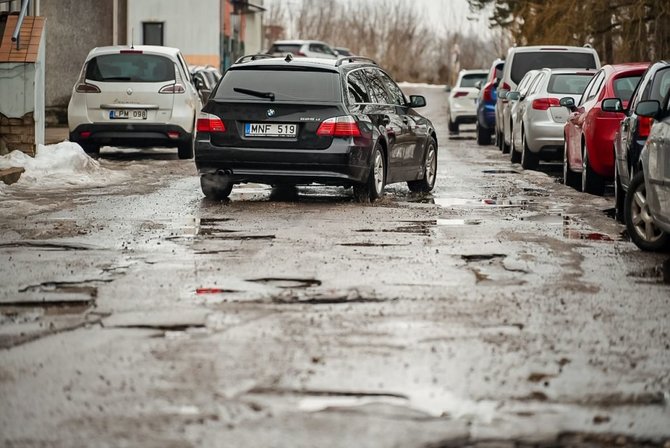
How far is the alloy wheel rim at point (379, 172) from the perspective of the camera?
14.8 m

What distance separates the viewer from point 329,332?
6887 millimetres

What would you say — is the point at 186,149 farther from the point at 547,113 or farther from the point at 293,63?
the point at 293,63

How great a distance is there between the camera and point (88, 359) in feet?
20.4

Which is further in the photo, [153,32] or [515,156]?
[153,32]

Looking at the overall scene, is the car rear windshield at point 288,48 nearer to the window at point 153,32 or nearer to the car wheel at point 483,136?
the window at point 153,32

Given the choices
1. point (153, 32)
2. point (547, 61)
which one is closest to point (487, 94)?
point (547, 61)

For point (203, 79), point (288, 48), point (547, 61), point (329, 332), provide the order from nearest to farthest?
point (329, 332) → point (547, 61) → point (203, 79) → point (288, 48)

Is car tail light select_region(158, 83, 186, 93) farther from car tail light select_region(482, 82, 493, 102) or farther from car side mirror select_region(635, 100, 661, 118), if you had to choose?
car side mirror select_region(635, 100, 661, 118)

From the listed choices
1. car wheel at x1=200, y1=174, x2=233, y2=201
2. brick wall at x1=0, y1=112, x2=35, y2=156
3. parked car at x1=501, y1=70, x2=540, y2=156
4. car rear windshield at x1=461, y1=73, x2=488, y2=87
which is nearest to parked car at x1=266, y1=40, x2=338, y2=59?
car rear windshield at x1=461, y1=73, x2=488, y2=87

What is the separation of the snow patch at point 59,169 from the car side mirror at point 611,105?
241 inches

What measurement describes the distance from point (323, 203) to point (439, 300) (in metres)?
6.68

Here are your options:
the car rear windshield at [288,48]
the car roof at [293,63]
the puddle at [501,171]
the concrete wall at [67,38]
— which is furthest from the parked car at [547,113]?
the car rear windshield at [288,48]

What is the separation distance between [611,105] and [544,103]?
6261 millimetres

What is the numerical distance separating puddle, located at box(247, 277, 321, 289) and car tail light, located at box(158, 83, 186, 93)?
1375 cm
